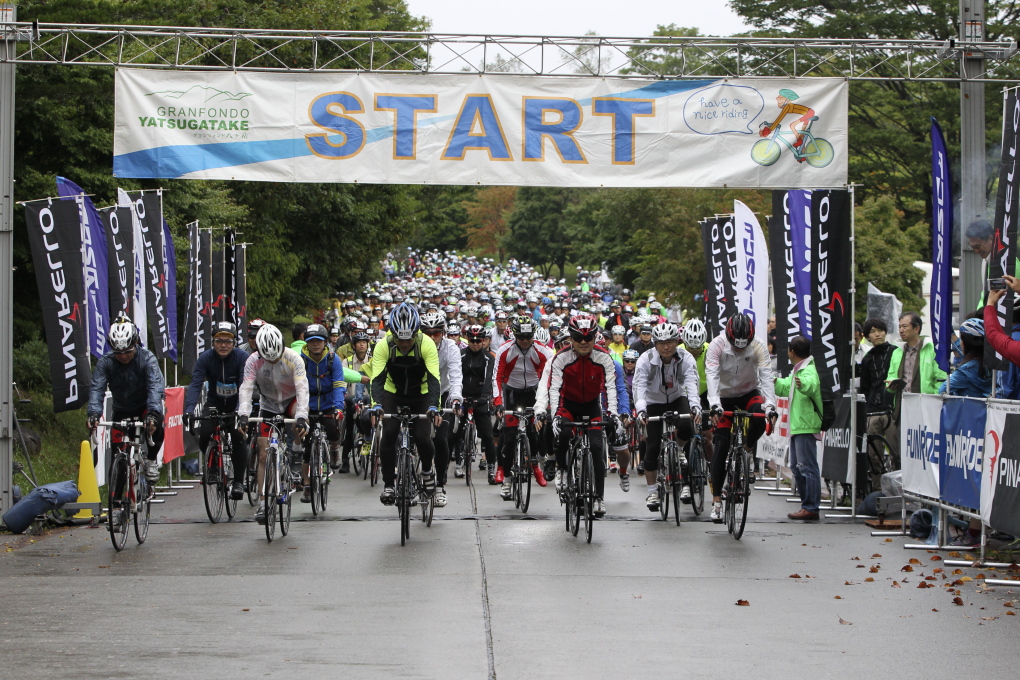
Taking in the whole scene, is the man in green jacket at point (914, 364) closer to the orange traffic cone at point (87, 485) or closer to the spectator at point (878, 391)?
the spectator at point (878, 391)

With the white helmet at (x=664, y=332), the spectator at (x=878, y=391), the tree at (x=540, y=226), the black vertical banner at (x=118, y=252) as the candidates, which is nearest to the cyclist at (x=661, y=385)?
the white helmet at (x=664, y=332)

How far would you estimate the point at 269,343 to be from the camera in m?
12.4

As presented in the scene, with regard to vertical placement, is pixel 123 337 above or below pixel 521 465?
above

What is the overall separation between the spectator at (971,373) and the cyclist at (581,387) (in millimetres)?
3116

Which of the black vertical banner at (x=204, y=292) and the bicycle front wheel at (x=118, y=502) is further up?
the black vertical banner at (x=204, y=292)

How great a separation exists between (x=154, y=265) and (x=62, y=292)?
10.9ft

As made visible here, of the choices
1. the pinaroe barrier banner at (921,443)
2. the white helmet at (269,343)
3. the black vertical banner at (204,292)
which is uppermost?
the black vertical banner at (204,292)

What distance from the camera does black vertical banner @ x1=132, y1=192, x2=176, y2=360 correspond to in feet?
53.1

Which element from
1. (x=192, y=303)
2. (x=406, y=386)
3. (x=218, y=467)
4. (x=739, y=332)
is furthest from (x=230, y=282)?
(x=739, y=332)

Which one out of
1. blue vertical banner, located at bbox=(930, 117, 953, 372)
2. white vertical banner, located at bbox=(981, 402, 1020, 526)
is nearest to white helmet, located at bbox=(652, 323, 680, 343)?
blue vertical banner, located at bbox=(930, 117, 953, 372)

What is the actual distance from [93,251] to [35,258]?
34.1 inches

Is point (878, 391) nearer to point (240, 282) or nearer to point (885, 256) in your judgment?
point (240, 282)

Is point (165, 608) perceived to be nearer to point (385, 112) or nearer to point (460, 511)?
point (460, 511)

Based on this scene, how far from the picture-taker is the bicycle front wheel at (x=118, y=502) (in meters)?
11.2
